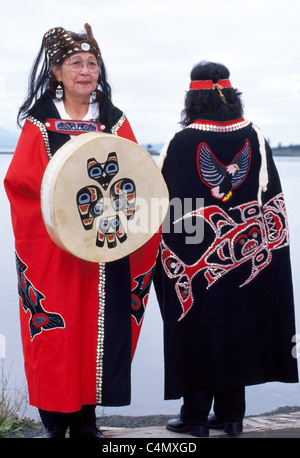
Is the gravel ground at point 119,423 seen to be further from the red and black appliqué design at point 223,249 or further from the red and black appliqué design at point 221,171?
the red and black appliqué design at point 221,171

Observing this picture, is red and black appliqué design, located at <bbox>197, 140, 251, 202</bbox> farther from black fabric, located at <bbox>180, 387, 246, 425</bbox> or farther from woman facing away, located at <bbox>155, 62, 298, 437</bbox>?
black fabric, located at <bbox>180, 387, 246, 425</bbox>

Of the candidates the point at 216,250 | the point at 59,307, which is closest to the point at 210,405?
the point at 216,250

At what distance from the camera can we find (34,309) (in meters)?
2.82

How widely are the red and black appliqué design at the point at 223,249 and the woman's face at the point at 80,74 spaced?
71cm

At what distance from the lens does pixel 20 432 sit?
3.58 metres

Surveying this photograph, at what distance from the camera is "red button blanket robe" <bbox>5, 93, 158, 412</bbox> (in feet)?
9.04

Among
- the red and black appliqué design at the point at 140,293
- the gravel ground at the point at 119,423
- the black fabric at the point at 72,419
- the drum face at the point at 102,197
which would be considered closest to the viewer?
the drum face at the point at 102,197

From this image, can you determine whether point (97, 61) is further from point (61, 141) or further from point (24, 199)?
point (24, 199)

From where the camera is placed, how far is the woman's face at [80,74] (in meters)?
2.80

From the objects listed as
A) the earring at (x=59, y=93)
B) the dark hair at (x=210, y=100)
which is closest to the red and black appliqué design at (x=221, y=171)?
the dark hair at (x=210, y=100)

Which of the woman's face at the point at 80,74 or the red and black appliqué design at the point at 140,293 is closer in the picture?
the woman's face at the point at 80,74

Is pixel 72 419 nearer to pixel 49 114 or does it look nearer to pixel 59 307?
pixel 59 307

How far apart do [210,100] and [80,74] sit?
0.59 m

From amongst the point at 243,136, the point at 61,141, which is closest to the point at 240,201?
the point at 243,136
